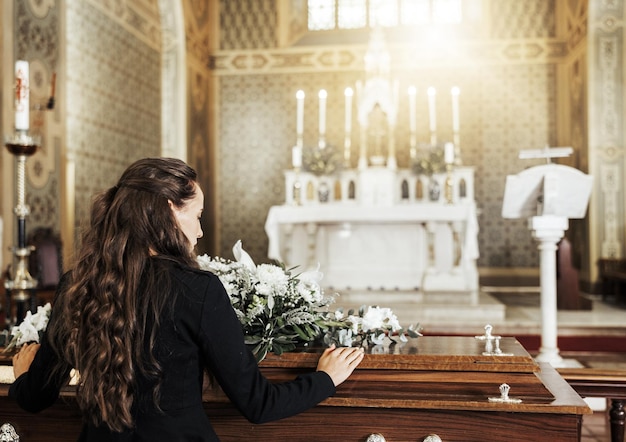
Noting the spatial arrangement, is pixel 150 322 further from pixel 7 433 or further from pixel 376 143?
pixel 376 143

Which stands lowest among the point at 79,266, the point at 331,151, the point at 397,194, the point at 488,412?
the point at 488,412

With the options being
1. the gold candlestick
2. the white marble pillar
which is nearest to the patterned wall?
→ the gold candlestick

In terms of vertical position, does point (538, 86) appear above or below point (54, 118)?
above

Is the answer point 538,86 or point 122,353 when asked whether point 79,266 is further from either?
point 538,86

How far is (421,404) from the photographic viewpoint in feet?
5.98

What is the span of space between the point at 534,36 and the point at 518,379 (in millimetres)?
10913

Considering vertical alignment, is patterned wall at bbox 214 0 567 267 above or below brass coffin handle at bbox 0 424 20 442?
above

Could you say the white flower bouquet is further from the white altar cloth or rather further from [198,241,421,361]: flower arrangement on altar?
the white altar cloth

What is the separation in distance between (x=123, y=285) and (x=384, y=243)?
273 inches

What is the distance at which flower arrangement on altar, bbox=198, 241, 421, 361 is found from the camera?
2070mm

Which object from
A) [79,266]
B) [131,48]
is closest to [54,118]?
[131,48]

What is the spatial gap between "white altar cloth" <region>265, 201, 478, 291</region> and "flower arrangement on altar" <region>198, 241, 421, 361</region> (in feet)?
18.4

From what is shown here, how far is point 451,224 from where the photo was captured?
8.07 meters

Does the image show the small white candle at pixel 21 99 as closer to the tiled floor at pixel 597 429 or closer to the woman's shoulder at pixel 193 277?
the woman's shoulder at pixel 193 277
